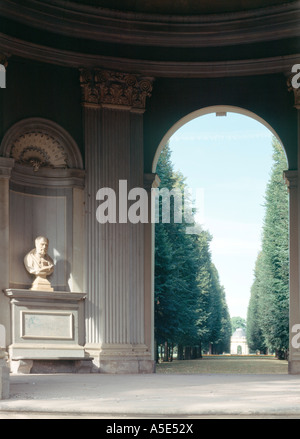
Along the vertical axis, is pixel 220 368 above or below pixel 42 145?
below

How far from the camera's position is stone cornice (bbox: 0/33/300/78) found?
2292 centimetres

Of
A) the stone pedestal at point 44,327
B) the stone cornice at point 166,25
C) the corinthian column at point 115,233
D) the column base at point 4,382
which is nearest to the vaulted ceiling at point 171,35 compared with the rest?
the stone cornice at point 166,25

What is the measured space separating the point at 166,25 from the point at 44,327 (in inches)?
354

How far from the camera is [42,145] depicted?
22.9 m

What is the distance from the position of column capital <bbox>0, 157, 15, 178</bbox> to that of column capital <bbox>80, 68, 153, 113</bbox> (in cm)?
297

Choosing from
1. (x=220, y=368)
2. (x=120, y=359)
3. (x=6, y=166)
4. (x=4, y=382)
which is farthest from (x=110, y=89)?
(x=220, y=368)

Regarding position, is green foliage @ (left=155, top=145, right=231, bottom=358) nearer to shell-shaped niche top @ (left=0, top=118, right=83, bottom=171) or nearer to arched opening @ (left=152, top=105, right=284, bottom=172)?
arched opening @ (left=152, top=105, right=284, bottom=172)

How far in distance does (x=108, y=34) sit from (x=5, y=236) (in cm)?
638

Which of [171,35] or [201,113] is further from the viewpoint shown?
[201,113]

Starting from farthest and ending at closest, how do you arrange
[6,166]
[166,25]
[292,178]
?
[166,25] → [292,178] → [6,166]

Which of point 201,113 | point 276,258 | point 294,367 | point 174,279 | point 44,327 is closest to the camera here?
point 44,327

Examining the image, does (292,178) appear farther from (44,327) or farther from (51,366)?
(51,366)

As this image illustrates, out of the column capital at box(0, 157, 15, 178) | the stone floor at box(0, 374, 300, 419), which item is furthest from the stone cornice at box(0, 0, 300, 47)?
the stone floor at box(0, 374, 300, 419)

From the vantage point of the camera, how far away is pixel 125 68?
937 inches
